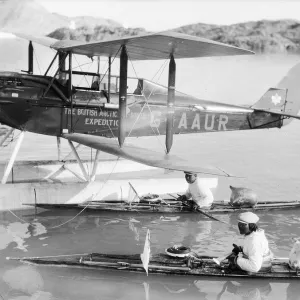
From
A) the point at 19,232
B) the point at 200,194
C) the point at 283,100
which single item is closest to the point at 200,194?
the point at 200,194

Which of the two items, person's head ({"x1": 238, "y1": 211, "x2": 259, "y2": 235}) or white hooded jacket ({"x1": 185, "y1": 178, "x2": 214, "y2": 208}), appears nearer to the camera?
person's head ({"x1": 238, "y1": 211, "x2": 259, "y2": 235})

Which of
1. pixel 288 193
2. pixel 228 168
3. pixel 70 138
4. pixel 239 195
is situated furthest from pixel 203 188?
pixel 228 168

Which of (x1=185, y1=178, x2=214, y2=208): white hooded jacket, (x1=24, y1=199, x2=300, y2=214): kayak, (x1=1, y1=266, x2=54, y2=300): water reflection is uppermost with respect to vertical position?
(x1=185, y1=178, x2=214, y2=208): white hooded jacket

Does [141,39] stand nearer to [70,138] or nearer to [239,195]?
[70,138]

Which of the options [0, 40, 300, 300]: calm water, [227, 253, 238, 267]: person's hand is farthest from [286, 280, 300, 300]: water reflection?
[227, 253, 238, 267]: person's hand

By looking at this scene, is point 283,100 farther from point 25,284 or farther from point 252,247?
point 25,284

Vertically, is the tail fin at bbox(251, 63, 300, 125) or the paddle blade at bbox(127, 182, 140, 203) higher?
the tail fin at bbox(251, 63, 300, 125)

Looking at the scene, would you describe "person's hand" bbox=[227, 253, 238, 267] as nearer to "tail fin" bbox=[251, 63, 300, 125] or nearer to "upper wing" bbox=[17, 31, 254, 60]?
"upper wing" bbox=[17, 31, 254, 60]

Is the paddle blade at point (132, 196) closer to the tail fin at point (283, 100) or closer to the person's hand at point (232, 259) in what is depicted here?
the person's hand at point (232, 259)
